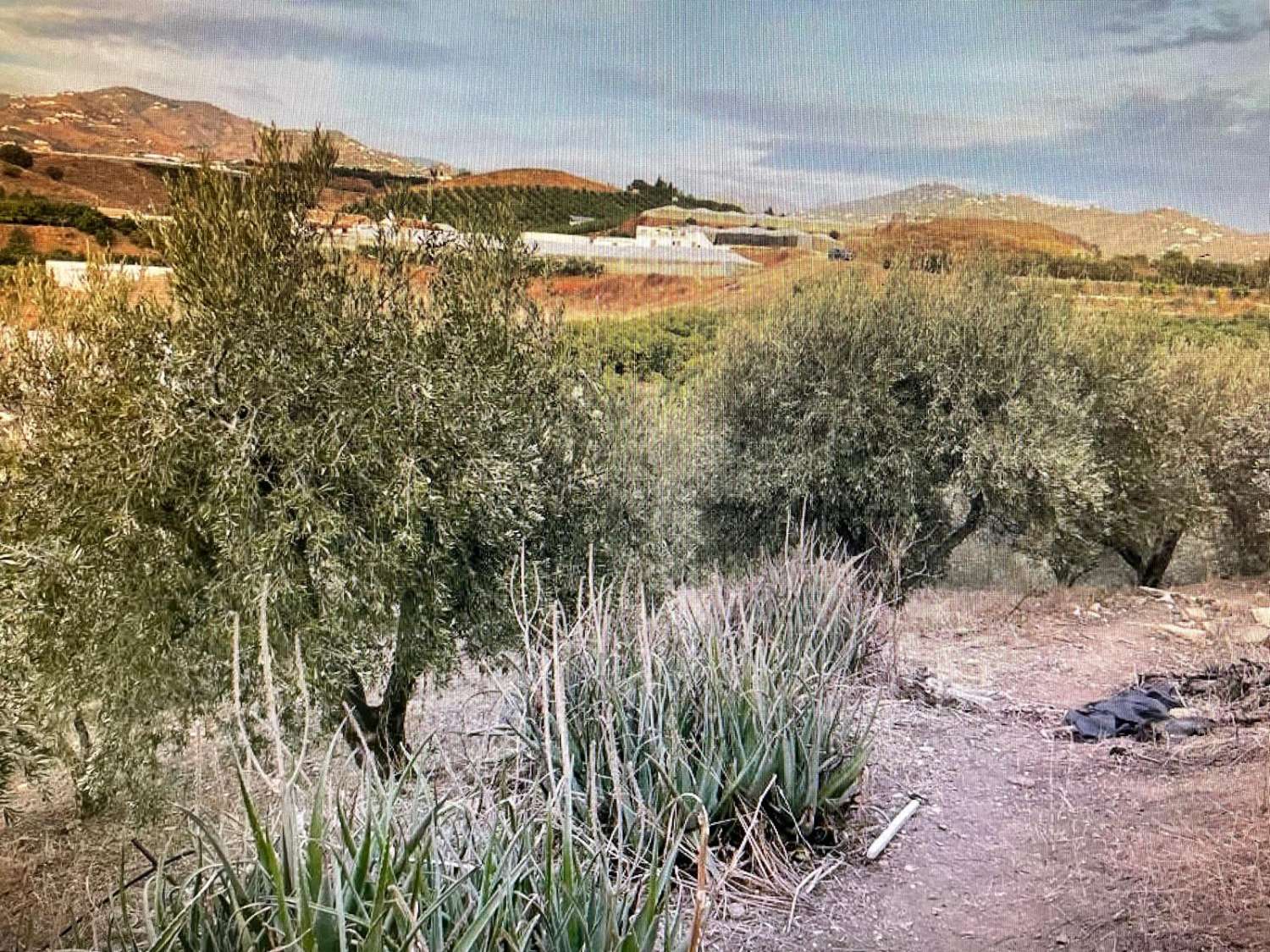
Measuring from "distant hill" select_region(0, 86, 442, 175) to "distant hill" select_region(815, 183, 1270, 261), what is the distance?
2350 millimetres

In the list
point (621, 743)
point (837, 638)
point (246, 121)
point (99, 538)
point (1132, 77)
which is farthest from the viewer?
point (837, 638)

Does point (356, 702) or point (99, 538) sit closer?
point (99, 538)

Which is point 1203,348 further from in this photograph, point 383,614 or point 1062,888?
point 383,614

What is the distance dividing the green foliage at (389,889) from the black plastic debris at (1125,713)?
90.1 inches

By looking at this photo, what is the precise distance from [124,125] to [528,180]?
1348 millimetres

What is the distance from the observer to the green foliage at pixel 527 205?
306cm

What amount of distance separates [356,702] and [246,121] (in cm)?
198

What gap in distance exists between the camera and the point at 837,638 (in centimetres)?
388

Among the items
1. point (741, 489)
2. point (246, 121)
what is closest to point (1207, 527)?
point (741, 489)

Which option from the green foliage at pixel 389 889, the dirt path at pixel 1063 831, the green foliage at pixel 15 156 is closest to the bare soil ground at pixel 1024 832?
the dirt path at pixel 1063 831

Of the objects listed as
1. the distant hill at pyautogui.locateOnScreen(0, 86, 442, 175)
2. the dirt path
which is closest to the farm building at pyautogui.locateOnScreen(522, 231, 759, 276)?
the distant hill at pyautogui.locateOnScreen(0, 86, 442, 175)

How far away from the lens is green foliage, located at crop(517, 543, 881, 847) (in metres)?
2.62

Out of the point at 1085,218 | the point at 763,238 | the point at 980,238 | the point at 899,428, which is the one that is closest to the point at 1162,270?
the point at 1085,218

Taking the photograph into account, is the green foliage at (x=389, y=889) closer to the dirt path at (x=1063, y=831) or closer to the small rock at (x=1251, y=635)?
the dirt path at (x=1063, y=831)
